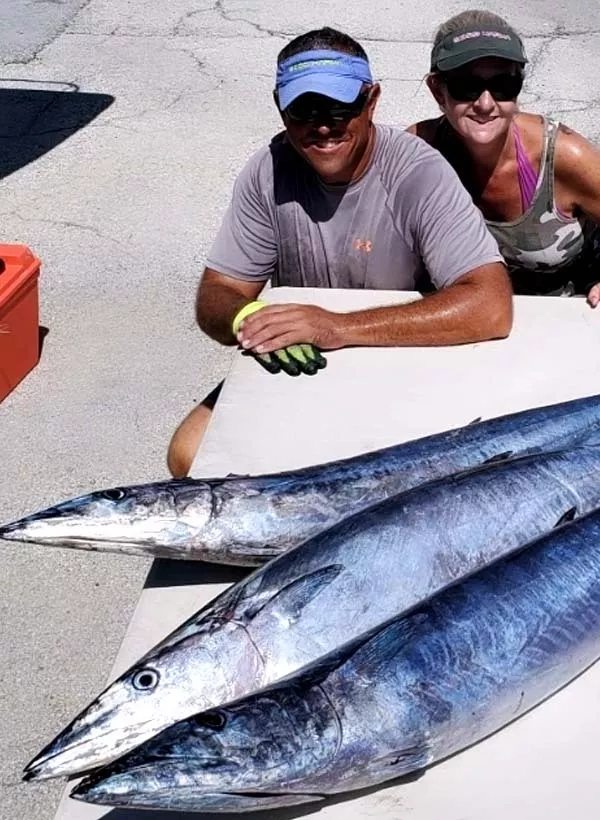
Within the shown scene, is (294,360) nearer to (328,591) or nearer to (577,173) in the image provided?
(328,591)

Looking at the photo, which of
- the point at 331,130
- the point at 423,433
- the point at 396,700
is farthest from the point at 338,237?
the point at 396,700

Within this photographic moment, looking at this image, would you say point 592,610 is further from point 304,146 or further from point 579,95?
point 579,95

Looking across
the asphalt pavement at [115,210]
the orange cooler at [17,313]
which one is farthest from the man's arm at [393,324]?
the orange cooler at [17,313]

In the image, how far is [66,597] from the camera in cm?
382

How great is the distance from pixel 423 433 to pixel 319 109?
3.27 feet

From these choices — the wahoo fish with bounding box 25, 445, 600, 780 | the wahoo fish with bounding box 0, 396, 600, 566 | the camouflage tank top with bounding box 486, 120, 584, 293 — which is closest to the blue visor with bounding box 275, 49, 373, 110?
the camouflage tank top with bounding box 486, 120, 584, 293

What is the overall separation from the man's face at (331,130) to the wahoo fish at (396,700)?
1.54 meters

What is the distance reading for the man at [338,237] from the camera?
3.15 metres

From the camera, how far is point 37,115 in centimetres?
786

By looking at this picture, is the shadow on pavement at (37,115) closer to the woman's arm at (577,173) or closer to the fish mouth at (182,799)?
the woman's arm at (577,173)

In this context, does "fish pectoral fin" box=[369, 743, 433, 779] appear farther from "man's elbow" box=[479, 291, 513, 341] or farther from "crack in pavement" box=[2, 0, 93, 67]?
"crack in pavement" box=[2, 0, 93, 67]

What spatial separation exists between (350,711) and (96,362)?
3662 millimetres

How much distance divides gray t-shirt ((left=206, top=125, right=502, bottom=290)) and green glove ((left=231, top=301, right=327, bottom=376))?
50 cm

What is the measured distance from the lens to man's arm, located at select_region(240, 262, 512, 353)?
3107mm
